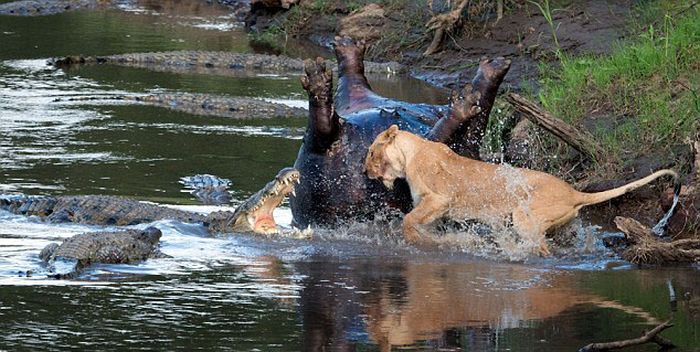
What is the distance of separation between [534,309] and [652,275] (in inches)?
45.5

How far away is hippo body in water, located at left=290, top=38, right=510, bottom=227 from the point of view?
884 cm

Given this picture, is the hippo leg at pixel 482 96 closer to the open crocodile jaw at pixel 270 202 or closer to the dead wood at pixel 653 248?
the open crocodile jaw at pixel 270 202

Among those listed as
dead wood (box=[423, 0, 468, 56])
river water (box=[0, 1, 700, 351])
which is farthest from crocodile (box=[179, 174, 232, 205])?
dead wood (box=[423, 0, 468, 56])

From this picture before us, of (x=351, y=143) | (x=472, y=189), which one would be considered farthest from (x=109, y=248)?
(x=472, y=189)

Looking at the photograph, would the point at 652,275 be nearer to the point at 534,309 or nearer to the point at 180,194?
the point at 534,309

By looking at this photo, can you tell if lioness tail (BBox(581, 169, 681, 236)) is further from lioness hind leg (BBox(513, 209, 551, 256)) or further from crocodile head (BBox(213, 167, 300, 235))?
crocodile head (BBox(213, 167, 300, 235))

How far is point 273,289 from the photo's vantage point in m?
7.01

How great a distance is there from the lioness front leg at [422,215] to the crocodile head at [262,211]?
796mm

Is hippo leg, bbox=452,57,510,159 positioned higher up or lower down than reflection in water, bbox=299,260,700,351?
higher up

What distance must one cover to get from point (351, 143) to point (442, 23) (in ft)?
29.0

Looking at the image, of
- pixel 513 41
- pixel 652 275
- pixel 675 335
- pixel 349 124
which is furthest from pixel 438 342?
pixel 513 41

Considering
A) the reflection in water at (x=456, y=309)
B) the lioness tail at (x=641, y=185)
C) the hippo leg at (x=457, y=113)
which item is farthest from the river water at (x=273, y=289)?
the hippo leg at (x=457, y=113)

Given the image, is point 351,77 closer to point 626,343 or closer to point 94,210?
point 94,210

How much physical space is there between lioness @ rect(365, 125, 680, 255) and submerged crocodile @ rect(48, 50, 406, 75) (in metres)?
10.8
